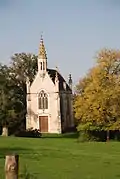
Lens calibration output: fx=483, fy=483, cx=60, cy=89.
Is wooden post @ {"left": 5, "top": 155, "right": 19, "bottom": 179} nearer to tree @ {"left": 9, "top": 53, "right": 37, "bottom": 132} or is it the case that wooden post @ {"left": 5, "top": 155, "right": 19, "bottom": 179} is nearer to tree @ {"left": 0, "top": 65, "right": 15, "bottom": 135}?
tree @ {"left": 0, "top": 65, "right": 15, "bottom": 135}

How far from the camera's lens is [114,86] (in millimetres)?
62781

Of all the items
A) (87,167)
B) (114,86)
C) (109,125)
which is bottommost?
(87,167)

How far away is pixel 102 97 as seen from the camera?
6184 cm

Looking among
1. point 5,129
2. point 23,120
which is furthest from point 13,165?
point 23,120

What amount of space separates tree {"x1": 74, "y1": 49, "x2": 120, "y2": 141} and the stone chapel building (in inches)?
1242

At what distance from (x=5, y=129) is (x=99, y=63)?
70.6 ft

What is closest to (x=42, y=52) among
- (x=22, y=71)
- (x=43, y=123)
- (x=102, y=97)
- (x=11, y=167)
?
(x=22, y=71)

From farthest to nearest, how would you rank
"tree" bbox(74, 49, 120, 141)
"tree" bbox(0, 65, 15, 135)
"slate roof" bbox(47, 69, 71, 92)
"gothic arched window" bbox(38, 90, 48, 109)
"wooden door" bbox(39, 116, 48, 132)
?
"slate roof" bbox(47, 69, 71, 92)
"gothic arched window" bbox(38, 90, 48, 109)
"wooden door" bbox(39, 116, 48, 132)
"tree" bbox(0, 65, 15, 135)
"tree" bbox(74, 49, 120, 141)

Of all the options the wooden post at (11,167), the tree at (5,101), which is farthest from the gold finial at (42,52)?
the wooden post at (11,167)

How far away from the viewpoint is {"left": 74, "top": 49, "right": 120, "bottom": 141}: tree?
61.9 meters

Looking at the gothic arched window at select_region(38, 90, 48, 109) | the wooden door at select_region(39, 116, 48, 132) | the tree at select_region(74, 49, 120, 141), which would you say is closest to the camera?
the tree at select_region(74, 49, 120, 141)

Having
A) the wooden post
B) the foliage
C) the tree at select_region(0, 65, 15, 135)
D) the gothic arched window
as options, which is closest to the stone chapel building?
the gothic arched window

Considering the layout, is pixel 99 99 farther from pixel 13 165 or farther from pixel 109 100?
pixel 13 165

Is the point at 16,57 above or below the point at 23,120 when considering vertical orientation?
above
